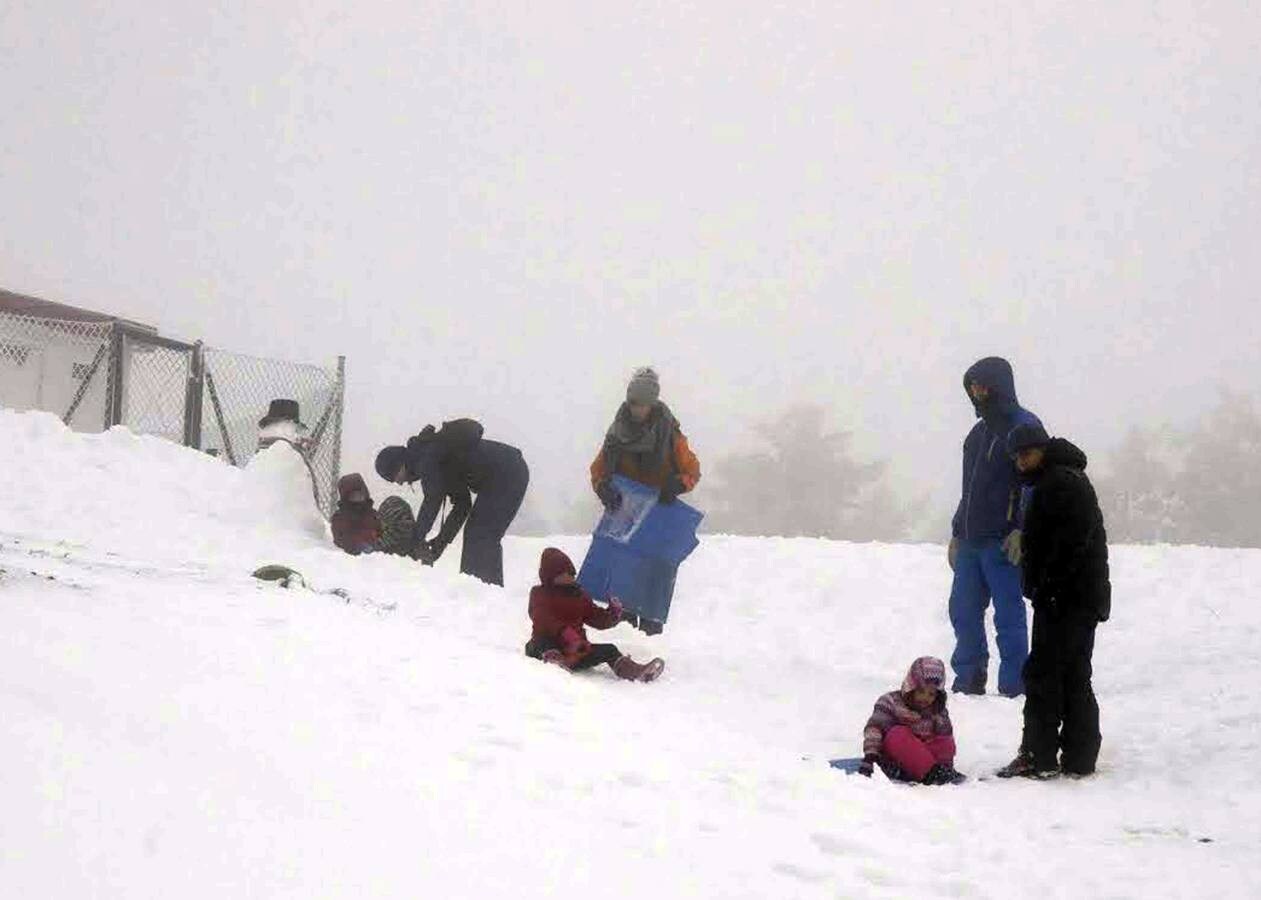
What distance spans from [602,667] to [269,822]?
156 inches

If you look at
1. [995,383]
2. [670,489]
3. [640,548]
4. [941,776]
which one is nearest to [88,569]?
[640,548]

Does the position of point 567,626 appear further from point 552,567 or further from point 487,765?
point 487,765

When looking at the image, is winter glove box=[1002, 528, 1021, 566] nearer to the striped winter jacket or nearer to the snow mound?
the striped winter jacket

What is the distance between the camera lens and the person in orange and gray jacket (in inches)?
271

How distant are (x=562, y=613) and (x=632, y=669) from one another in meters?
0.50

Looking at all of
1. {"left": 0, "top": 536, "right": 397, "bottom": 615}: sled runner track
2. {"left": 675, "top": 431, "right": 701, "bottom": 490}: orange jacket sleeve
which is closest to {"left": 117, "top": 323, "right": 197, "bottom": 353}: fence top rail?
{"left": 0, "top": 536, "right": 397, "bottom": 615}: sled runner track

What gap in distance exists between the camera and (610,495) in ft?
22.6

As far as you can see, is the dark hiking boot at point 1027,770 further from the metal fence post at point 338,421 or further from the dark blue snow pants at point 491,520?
the metal fence post at point 338,421

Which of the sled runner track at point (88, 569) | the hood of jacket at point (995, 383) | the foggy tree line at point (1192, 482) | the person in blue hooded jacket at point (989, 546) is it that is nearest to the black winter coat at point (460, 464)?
the sled runner track at point (88, 569)

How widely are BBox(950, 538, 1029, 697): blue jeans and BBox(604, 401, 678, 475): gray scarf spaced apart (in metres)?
1.92

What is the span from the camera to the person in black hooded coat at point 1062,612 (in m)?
A: 4.66

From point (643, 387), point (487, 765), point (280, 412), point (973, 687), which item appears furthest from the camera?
point (280, 412)

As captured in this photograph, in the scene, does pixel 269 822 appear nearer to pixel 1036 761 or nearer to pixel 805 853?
pixel 805 853

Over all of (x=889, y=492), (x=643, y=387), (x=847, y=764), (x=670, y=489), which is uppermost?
(x=889, y=492)
